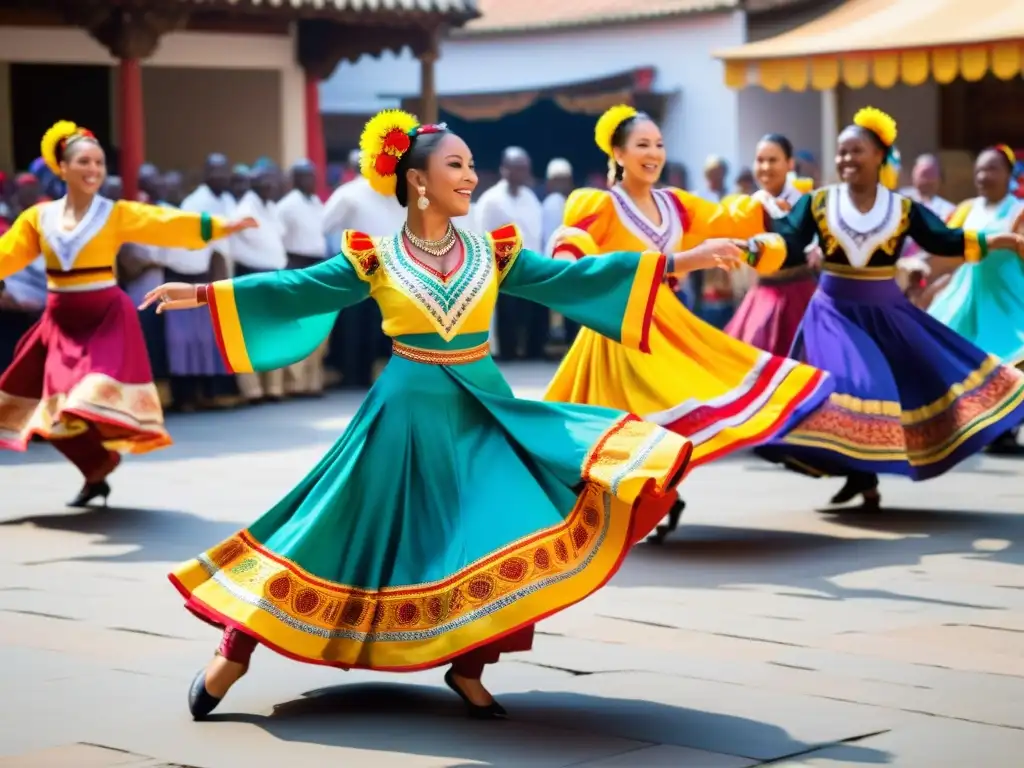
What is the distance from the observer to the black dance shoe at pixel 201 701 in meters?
5.23

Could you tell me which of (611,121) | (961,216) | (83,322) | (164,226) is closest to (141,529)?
(83,322)

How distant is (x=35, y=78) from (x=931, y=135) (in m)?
8.91

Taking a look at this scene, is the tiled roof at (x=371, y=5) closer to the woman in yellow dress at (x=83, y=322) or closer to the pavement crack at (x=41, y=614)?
the woman in yellow dress at (x=83, y=322)

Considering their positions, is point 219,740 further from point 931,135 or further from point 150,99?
point 931,135

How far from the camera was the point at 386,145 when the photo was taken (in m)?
5.59

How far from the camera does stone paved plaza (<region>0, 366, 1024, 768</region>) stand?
493 centimetres

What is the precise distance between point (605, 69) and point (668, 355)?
16.2 m

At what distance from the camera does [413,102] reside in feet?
80.2

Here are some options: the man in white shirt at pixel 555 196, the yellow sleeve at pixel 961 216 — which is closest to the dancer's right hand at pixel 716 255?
the yellow sleeve at pixel 961 216

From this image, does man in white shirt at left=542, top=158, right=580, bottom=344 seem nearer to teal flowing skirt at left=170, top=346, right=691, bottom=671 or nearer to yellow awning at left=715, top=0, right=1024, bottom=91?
yellow awning at left=715, top=0, right=1024, bottom=91

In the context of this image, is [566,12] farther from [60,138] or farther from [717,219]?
[717,219]

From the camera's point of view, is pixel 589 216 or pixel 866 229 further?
pixel 866 229

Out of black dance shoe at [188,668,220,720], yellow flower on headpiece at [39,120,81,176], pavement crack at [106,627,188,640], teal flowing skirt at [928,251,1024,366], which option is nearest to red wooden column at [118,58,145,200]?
yellow flower on headpiece at [39,120,81,176]

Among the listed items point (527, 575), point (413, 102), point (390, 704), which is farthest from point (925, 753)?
point (413, 102)
